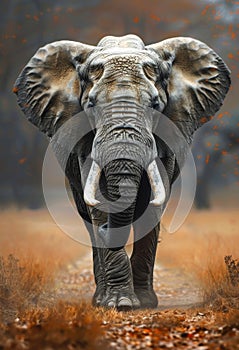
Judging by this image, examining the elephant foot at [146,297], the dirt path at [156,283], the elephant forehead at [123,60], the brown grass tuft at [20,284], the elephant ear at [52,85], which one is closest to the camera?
the brown grass tuft at [20,284]

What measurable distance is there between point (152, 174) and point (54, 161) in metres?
2.22

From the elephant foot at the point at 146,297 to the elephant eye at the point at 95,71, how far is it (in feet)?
9.45

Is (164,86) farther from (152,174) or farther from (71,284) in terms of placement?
(71,284)

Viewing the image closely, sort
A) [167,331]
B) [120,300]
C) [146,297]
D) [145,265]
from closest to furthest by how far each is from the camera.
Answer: [167,331] → [120,300] → [146,297] → [145,265]

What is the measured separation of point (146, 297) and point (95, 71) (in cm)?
302

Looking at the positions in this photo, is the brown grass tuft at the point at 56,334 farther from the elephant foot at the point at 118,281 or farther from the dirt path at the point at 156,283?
the dirt path at the point at 156,283

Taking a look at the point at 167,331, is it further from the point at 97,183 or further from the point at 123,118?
the point at 123,118

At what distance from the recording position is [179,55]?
10.5 meters

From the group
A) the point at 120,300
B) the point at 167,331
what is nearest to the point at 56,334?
the point at 167,331

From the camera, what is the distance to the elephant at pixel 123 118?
8.94 metres

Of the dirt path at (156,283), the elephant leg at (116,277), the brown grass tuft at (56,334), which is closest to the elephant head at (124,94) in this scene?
the elephant leg at (116,277)

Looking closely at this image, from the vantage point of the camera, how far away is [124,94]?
29.5 ft

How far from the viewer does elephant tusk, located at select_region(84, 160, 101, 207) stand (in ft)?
29.2

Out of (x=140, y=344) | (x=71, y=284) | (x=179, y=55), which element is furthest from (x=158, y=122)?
(x=71, y=284)
